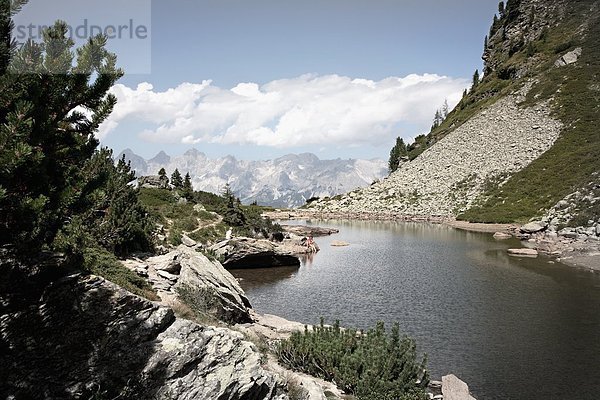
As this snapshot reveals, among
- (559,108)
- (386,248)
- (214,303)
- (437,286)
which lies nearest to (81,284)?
(214,303)

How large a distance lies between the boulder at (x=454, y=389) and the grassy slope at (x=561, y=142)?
71474 millimetres

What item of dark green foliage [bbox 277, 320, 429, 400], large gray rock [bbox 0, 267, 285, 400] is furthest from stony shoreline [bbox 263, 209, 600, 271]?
large gray rock [bbox 0, 267, 285, 400]

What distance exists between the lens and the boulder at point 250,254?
41500 millimetres

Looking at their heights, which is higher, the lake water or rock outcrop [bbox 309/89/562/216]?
rock outcrop [bbox 309/89/562/216]

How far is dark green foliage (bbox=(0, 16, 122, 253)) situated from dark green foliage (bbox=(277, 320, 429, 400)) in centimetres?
1022

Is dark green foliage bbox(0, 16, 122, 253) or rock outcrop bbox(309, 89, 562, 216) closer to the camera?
dark green foliage bbox(0, 16, 122, 253)

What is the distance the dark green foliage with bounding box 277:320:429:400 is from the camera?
14.7 m

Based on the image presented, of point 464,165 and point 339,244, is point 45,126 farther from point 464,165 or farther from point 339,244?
point 464,165

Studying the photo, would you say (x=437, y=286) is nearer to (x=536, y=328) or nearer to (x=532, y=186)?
(x=536, y=328)

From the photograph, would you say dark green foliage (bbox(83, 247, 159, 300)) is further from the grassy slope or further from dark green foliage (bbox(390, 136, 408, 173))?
dark green foliage (bbox(390, 136, 408, 173))

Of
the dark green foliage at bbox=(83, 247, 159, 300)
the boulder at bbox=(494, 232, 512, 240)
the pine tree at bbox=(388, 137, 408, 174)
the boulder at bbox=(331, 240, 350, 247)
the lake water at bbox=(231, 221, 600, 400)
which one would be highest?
the pine tree at bbox=(388, 137, 408, 174)

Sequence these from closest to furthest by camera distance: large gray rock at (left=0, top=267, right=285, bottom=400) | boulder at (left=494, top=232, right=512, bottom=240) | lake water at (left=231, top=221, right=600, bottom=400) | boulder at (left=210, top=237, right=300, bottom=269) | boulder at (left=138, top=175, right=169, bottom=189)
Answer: large gray rock at (left=0, top=267, right=285, bottom=400)
lake water at (left=231, top=221, right=600, bottom=400)
boulder at (left=210, top=237, right=300, bottom=269)
boulder at (left=138, top=175, right=169, bottom=189)
boulder at (left=494, top=232, right=512, bottom=240)

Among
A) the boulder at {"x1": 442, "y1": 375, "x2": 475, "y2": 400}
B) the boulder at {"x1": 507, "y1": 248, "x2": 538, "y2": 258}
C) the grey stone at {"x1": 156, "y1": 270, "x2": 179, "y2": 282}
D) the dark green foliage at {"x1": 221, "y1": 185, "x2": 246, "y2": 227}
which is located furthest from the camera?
the boulder at {"x1": 507, "y1": 248, "x2": 538, "y2": 258}

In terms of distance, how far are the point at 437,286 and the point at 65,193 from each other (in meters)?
33.2
